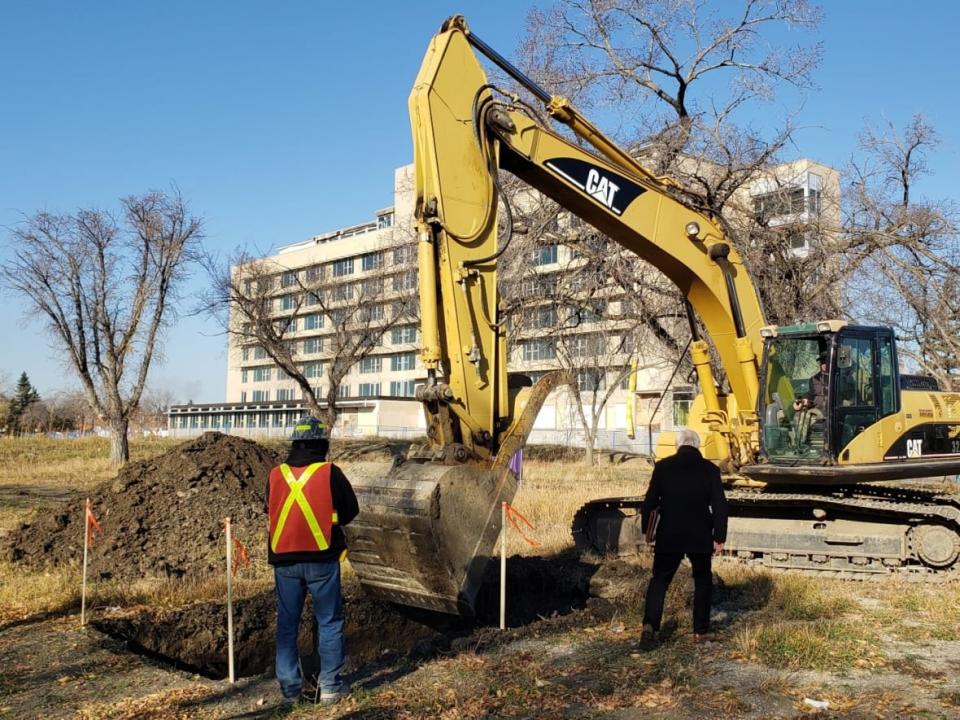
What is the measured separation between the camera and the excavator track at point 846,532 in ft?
29.9

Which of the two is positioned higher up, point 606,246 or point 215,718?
point 606,246

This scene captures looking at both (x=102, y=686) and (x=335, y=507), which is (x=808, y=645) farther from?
(x=102, y=686)

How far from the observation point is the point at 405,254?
26.8 m

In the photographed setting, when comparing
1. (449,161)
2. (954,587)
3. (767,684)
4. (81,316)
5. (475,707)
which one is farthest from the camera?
(81,316)

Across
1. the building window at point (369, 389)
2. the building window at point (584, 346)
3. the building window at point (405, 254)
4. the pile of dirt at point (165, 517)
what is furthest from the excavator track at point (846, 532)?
the building window at point (369, 389)

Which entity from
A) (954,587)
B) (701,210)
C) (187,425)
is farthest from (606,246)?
(187,425)

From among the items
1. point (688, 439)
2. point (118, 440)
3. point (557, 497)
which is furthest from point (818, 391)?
point (118, 440)

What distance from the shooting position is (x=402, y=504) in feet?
19.8

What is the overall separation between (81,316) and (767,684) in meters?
27.0

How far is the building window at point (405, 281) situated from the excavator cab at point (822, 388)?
1666cm

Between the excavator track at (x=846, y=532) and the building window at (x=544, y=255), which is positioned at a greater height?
the building window at (x=544, y=255)

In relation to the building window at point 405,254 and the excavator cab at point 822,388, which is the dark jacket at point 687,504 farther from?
the building window at point 405,254

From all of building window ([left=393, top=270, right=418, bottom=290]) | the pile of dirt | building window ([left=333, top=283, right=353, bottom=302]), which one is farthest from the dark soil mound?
building window ([left=333, top=283, right=353, bottom=302])

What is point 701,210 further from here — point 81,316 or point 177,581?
point 81,316
